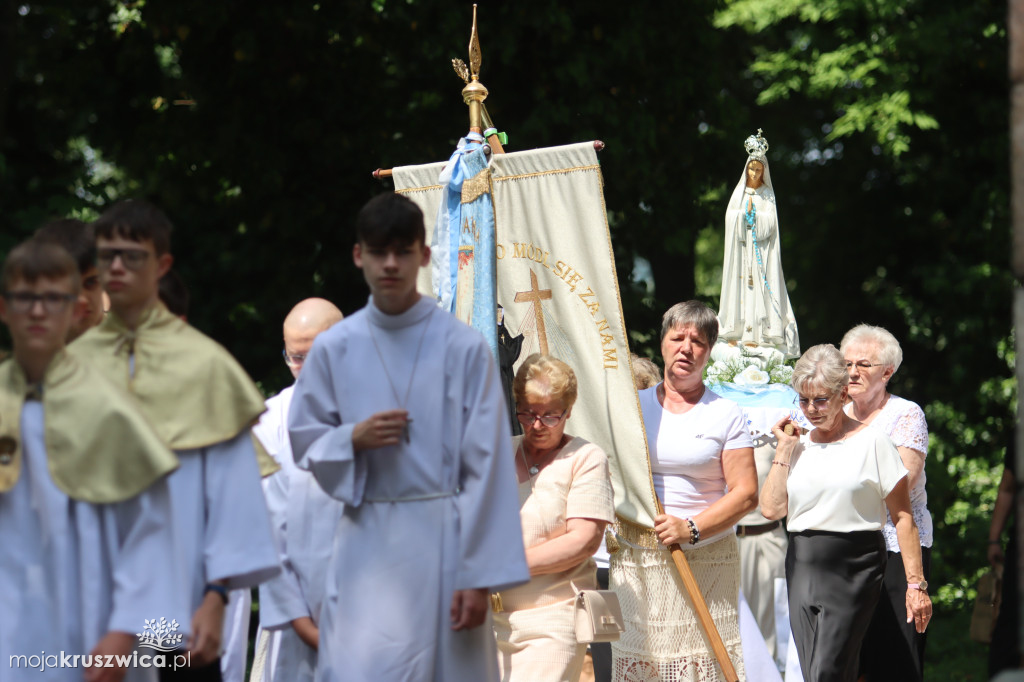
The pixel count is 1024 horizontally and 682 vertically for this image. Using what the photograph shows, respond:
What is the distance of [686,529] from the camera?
205 inches

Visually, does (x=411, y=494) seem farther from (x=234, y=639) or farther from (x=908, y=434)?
(x=908, y=434)

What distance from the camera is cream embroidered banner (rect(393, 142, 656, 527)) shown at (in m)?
5.50

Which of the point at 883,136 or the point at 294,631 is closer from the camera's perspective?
the point at 294,631

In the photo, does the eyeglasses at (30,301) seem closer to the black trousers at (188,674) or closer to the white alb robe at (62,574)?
the white alb robe at (62,574)

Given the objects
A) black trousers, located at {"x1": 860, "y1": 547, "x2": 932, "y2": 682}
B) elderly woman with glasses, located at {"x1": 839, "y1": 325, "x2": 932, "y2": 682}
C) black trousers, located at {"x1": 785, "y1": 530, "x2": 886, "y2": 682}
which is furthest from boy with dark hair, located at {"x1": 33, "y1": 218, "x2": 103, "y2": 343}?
black trousers, located at {"x1": 860, "y1": 547, "x2": 932, "y2": 682}

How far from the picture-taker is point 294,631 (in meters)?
4.05

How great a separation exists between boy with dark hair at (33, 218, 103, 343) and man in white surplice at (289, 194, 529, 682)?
0.70 metres

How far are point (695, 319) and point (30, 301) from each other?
3181mm

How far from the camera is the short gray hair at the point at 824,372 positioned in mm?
5688

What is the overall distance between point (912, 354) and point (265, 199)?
367 inches

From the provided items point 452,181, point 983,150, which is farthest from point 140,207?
point 983,150

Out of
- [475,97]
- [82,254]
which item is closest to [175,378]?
[82,254]

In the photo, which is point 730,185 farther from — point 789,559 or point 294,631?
point 294,631

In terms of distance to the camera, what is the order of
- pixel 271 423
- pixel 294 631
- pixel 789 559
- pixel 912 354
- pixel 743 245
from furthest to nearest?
pixel 912 354 → pixel 743 245 → pixel 789 559 → pixel 271 423 → pixel 294 631
